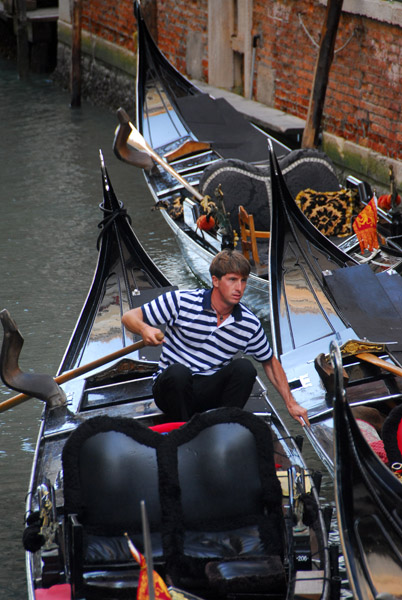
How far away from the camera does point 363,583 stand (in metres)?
1.63

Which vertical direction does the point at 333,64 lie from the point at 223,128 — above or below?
above

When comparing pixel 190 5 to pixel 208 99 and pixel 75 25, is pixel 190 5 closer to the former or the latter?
pixel 75 25

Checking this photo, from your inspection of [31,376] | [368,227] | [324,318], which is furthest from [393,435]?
[368,227]

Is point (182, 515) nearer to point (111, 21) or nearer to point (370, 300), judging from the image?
point (370, 300)

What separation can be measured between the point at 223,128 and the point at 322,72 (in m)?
0.61

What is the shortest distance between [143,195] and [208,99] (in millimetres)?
774

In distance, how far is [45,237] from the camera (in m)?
5.10

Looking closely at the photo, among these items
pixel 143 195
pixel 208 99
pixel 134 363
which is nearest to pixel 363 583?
pixel 134 363

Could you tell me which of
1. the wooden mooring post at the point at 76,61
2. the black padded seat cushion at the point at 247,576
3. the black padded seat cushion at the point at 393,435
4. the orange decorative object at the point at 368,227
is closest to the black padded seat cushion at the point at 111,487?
the black padded seat cushion at the point at 247,576

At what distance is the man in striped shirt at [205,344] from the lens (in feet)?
7.19

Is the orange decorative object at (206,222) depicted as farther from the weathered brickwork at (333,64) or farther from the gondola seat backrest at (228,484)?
the gondola seat backrest at (228,484)

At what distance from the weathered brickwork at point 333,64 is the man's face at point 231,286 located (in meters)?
3.02

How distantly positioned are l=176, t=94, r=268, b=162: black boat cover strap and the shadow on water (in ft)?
1.77

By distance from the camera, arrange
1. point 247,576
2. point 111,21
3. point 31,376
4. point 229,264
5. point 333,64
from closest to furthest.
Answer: point 247,576 < point 229,264 < point 31,376 < point 333,64 < point 111,21
